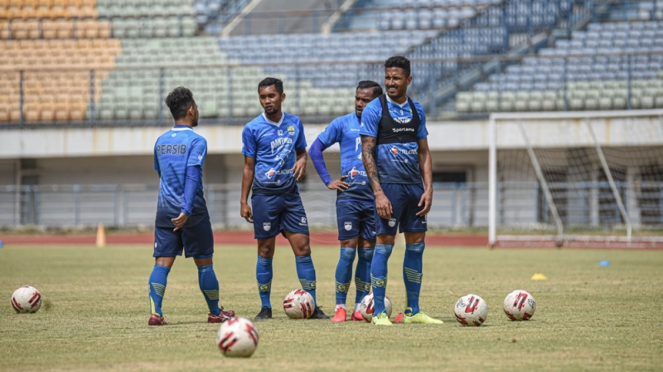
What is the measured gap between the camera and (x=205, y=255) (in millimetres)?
8781

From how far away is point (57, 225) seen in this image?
103ft

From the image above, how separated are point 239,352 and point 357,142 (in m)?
3.52

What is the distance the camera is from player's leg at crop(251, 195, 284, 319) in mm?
9250

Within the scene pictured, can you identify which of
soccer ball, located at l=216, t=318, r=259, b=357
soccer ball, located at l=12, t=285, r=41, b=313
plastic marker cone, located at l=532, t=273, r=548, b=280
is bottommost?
plastic marker cone, located at l=532, t=273, r=548, b=280

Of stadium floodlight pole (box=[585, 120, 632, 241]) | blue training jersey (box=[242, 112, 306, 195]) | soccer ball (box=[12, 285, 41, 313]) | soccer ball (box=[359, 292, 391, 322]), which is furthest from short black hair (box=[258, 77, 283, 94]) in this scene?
stadium floodlight pole (box=[585, 120, 632, 241])

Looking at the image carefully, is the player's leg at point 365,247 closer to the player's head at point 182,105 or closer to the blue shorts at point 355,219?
the blue shorts at point 355,219

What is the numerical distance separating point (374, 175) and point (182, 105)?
1787mm

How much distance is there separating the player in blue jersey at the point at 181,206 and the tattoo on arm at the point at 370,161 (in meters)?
1.42

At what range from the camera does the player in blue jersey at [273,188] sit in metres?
9.28

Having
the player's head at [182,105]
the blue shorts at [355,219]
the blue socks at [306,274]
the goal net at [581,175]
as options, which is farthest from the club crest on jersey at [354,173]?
the goal net at [581,175]

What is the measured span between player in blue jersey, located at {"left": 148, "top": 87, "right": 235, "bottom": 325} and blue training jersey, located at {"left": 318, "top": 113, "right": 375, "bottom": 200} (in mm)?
1395

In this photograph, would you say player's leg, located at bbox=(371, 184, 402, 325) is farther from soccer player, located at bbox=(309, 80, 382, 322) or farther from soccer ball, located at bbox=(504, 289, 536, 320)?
soccer ball, located at bbox=(504, 289, 536, 320)

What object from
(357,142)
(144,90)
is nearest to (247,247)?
(144,90)

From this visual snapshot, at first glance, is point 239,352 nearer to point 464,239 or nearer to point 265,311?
point 265,311
